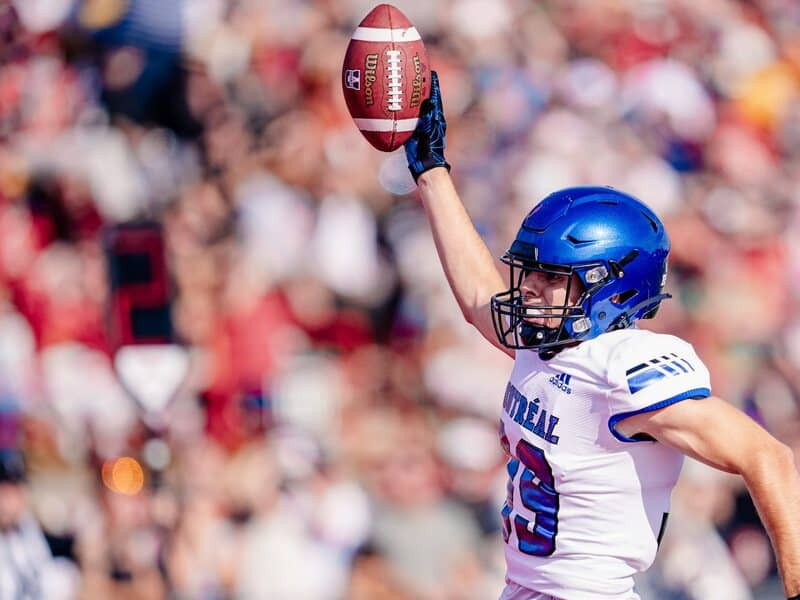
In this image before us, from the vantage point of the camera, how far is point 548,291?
270 cm

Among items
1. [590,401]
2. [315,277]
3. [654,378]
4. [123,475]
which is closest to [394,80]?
[590,401]

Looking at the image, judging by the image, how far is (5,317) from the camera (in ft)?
17.1

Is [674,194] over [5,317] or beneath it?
over

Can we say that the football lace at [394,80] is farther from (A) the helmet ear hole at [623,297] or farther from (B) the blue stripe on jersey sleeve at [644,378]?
(B) the blue stripe on jersey sleeve at [644,378]

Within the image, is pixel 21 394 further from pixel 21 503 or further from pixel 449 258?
pixel 449 258

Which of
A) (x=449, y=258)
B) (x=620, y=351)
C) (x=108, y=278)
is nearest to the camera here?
(x=620, y=351)

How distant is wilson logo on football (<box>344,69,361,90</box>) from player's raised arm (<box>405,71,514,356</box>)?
225mm

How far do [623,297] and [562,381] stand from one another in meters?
0.22

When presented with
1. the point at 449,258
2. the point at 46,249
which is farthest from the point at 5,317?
the point at 449,258

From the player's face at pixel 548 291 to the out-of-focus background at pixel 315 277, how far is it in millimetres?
2194

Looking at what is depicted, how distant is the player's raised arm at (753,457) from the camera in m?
2.27

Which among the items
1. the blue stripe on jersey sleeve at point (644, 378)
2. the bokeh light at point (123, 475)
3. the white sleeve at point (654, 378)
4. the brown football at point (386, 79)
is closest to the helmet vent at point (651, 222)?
the white sleeve at point (654, 378)

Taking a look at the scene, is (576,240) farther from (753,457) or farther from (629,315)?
(753,457)

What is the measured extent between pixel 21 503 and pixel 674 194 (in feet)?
Answer: 9.67
